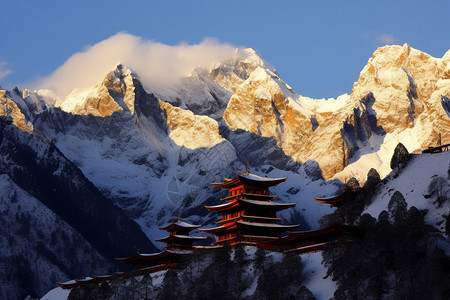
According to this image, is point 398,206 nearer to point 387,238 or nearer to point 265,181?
point 387,238

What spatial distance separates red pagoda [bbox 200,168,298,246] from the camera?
166 meters

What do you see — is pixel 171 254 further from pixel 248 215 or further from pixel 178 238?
pixel 248 215

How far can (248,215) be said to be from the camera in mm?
170375

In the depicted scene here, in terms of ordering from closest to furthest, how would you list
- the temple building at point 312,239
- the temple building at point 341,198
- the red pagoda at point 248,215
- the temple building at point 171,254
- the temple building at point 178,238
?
the temple building at point 312,239
the temple building at point 341,198
the temple building at point 171,254
the red pagoda at point 248,215
the temple building at point 178,238

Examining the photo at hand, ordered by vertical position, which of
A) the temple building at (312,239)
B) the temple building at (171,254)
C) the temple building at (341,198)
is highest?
the temple building at (341,198)

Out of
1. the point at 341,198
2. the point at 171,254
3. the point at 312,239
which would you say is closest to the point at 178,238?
the point at 171,254

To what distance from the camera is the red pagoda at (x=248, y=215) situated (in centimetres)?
16600

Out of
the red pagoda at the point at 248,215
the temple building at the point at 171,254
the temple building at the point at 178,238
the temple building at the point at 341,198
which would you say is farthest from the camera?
the temple building at the point at 178,238

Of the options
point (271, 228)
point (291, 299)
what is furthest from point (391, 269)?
point (271, 228)

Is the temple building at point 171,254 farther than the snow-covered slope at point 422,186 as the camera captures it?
Yes

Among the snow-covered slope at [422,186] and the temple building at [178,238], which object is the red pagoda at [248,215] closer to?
the temple building at [178,238]

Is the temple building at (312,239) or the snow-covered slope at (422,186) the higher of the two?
the snow-covered slope at (422,186)

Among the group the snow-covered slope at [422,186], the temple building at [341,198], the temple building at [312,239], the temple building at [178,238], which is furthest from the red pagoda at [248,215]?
the snow-covered slope at [422,186]

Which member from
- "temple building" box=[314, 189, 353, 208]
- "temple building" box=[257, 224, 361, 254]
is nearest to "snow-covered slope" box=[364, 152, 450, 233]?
"temple building" box=[314, 189, 353, 208]
